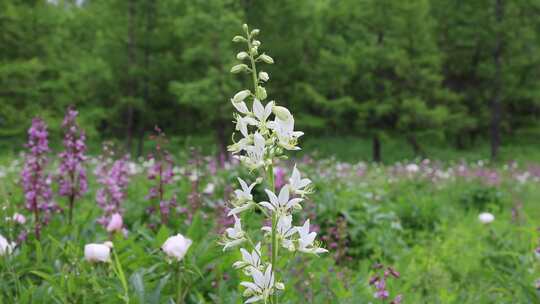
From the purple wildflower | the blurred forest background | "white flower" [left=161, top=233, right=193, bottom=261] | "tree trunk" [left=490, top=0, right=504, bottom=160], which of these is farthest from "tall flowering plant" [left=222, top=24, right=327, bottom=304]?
"tree trunk" [left=490, top=0, right=504, bottom=160]

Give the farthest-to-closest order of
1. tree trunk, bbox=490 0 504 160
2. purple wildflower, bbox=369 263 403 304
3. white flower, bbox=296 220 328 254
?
tree trunk, bbox=490 0 504 160 → purple wildflower, bbox=369 263 403 304 → white flower, bbox=296 220 328 254

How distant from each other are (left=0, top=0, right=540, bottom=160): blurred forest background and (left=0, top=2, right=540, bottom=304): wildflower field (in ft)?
37.1

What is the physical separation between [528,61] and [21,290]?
19825mm

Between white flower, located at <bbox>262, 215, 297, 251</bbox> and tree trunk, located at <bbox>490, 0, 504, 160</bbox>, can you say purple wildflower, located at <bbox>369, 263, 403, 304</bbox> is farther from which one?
tree trunk, located at <bbox>490, 0, 504, 160</bbox>

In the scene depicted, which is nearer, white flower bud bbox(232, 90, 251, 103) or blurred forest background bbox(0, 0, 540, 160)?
white flower bud bbox(232, 90, 251, 103)

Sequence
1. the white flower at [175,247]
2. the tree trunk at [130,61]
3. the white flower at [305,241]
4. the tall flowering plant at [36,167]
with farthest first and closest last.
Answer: the tree trunk at [130,61], the tall flowering plant at [36,167], the white flower at [175,247], the white flower at [305,241]

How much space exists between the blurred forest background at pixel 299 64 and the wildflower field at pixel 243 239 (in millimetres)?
11318

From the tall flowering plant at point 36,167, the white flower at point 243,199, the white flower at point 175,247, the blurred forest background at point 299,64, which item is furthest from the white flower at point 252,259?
the blurred forest background at point 299,64

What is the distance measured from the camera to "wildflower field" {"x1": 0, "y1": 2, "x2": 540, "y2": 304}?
5.24 ft

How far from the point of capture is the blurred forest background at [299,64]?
17297 mm

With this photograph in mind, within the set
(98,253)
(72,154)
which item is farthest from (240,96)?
(72,154)

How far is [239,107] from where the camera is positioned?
1581 mm

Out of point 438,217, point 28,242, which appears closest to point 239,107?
point 28,242

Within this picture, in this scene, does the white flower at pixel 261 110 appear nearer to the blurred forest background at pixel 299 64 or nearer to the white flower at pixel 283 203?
the white flower at pixel 283 203
